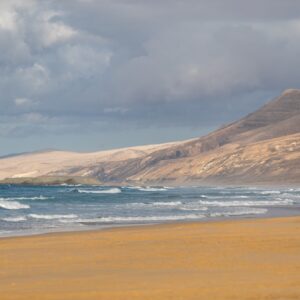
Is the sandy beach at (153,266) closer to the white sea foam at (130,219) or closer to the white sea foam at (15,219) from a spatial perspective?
the white sea foam at (130,219)

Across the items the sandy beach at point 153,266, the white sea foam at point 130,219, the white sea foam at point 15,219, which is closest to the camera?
the sandy beach at point 153,266

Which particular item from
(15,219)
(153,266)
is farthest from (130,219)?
(153,266)

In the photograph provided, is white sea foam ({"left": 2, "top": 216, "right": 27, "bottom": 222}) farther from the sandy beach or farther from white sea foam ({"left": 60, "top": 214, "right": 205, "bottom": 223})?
the sandy beach

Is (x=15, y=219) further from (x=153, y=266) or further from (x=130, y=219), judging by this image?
(x=153, y=266)

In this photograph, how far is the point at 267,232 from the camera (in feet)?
96.3

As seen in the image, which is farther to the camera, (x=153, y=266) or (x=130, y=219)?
(x=130, y=219)

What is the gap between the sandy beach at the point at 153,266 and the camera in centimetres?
1521

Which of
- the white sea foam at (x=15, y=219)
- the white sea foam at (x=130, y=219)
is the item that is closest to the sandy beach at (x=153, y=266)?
the white sea foam at (x=130, y=219)

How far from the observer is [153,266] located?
1906cm

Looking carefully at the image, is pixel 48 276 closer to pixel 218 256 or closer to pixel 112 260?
pixel 112 260

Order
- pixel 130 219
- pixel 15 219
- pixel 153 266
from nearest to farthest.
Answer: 1. pixel 153 266
2. pixel 15 219
3. pixel 130 219

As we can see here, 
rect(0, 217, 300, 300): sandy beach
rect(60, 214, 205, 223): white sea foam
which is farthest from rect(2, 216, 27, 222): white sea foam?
rect(0, 217, 300, 300): sandy beach

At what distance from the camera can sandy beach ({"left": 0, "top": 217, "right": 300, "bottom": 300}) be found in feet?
49.9

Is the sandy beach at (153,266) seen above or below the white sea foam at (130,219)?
below
